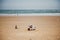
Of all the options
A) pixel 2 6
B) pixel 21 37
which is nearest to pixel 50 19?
pixel 21 37

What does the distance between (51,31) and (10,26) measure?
674mm

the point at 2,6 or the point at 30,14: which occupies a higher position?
the point at 2,6

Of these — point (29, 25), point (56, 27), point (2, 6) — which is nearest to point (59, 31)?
point (56, 27)

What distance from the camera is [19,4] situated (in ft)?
4.02

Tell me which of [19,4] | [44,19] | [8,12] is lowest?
[44,19]

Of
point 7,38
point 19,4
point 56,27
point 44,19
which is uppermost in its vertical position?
point 19,4

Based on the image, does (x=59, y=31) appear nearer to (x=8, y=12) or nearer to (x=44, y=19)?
(x=44, y=19)

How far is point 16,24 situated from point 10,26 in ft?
0.34

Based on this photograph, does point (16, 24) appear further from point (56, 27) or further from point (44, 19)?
point (56, 27)

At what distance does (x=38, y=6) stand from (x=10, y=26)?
565 millimetres

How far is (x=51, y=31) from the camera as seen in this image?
1.21 metres

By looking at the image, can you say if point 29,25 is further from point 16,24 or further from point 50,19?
point 50,19

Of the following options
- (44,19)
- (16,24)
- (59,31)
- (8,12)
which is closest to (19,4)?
(8,12)

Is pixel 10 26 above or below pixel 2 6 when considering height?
below
